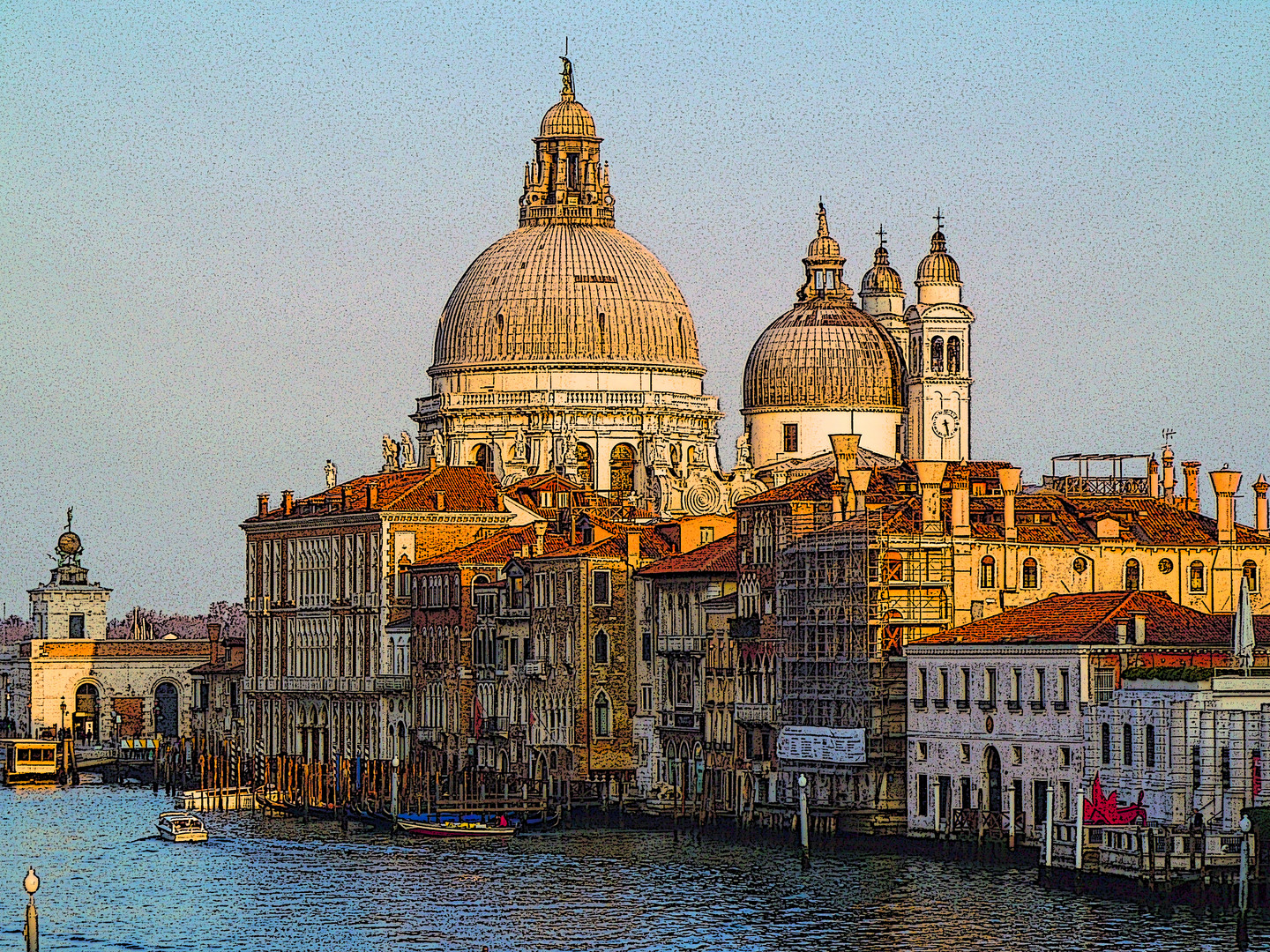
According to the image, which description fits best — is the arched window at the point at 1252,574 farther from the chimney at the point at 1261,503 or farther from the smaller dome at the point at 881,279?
the smaller dome at the point at 881,279

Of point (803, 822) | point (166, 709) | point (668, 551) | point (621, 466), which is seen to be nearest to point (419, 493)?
point (668, 551)

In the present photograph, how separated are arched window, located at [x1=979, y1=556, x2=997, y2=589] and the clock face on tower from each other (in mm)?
35943

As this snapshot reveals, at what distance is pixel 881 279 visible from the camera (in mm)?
129000

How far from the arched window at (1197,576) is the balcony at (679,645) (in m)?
11.5

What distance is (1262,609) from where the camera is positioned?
8956cm

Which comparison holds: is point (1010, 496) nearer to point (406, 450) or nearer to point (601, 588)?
point (601, 588)

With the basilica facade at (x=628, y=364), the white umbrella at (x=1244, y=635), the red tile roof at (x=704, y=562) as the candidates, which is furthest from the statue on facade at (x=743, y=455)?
the white umbrella at (x=1244, y=635)

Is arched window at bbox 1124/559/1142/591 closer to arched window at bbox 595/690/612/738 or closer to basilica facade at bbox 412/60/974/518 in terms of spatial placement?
arched window at bbox 595/690/612/738

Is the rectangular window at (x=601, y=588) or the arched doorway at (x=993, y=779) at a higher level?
the rectangular window at (x=601, y=588)

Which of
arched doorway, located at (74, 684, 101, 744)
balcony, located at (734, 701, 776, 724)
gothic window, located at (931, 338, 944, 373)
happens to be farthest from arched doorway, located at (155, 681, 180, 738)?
balcony, located at (734, 701, 776, 724)

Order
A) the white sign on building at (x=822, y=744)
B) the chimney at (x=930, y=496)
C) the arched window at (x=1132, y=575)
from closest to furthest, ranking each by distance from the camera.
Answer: the white sign on building at (x=822, y=744)
the chimney at (x=930, y=496)
the arched window at (x=1132, y=575)

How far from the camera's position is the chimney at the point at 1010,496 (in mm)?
84812

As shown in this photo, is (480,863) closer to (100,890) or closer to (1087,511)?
(100,890)

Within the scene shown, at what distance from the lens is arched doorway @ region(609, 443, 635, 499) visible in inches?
4852
